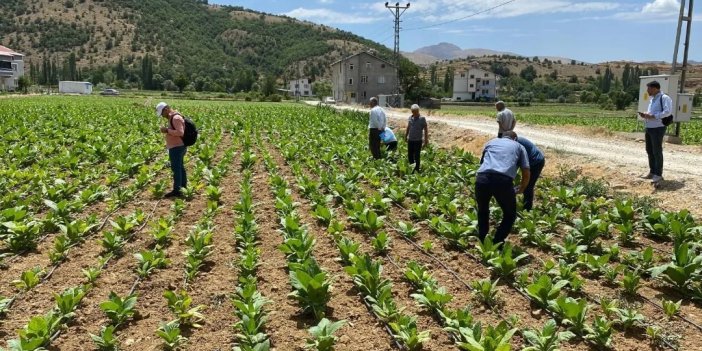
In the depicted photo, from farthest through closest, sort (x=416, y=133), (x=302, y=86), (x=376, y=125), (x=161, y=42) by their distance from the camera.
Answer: (x=161, y=42), (x=302, y=86), (x=376, y=125), (x=416, y=133)

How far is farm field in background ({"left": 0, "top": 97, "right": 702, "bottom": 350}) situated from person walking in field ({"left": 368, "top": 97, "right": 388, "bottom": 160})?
321cm

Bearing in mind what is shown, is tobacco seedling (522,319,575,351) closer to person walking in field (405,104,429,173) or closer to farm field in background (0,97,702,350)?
farm field in background (0,97,702,350)

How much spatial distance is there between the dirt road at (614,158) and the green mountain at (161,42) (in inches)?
4180

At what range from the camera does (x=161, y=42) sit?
162 metres

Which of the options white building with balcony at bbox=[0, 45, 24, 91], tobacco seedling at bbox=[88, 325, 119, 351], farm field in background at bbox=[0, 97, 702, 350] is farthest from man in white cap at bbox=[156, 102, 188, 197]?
white building with balcony at bbox=[0, 45, 24, 91]

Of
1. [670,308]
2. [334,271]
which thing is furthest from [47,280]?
[670,308]

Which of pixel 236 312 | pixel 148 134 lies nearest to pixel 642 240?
pixel 236 312

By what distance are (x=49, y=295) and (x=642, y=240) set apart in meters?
7.57

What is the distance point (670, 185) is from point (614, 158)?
369 cm

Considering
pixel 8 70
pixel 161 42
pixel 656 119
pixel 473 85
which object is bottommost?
pixel 656 119

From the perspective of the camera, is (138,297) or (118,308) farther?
(138,297)

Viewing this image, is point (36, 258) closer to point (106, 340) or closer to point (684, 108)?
point (106, 340)

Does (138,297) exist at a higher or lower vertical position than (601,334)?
lower

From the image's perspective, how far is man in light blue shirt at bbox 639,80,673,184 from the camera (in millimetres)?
10203
